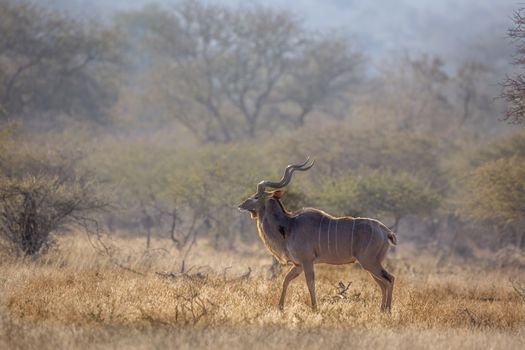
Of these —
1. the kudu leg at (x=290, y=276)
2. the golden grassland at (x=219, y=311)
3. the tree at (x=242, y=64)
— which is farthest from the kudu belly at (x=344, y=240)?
the tree at (x=242, y=64)

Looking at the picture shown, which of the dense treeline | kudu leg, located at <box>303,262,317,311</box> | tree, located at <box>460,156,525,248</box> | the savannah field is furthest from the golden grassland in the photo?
tree, located at <box>460,156,525,248</box>

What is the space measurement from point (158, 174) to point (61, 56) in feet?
33.7

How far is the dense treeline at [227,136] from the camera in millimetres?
18453

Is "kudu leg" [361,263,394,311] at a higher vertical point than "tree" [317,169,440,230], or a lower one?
lower

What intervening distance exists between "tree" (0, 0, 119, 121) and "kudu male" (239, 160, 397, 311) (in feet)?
73.6

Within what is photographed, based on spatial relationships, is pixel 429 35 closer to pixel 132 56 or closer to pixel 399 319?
pixel 132 56

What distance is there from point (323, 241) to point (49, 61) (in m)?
26.2

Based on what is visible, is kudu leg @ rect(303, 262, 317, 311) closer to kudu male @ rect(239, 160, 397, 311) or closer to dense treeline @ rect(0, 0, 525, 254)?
kudu male @ rect(239, 160, 397, 311)

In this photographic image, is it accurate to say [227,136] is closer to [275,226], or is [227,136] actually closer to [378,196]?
[378,196]

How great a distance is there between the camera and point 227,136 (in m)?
37.9

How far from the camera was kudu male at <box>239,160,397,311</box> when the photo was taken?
924cm

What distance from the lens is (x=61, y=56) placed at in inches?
1286

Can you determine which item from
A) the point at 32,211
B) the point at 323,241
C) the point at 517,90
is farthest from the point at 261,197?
the point at 32,211

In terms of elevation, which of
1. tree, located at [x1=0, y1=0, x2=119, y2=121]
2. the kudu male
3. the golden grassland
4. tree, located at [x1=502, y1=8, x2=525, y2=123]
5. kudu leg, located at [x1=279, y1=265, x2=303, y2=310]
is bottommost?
the golden grassland
